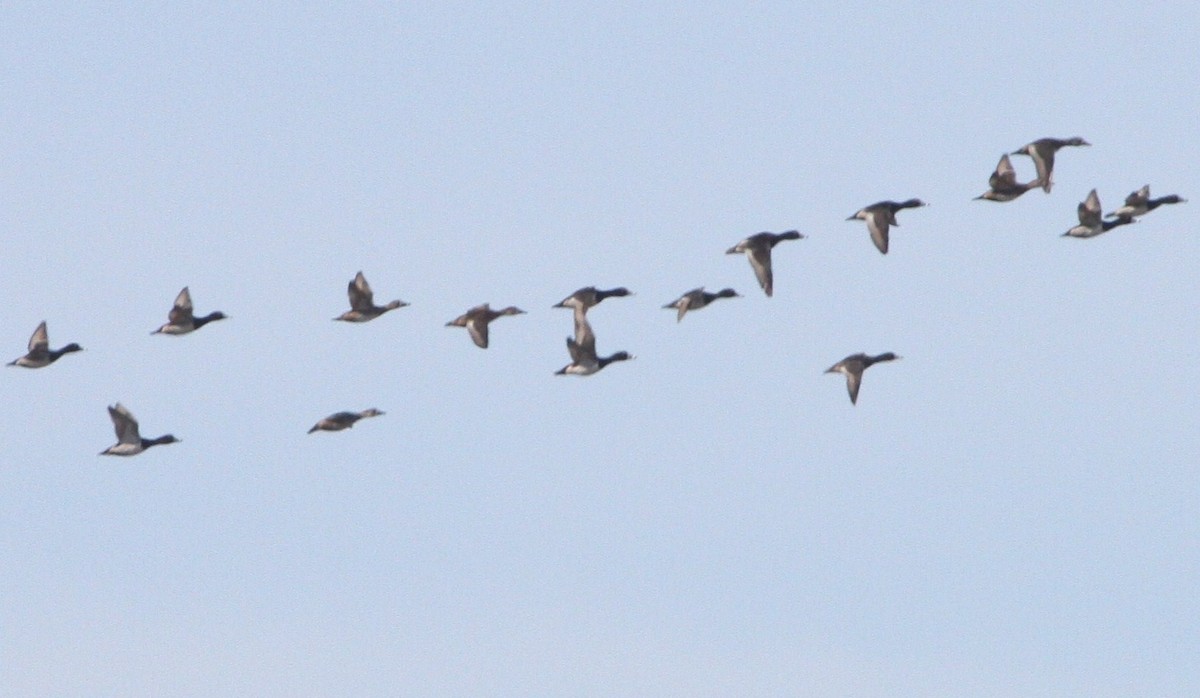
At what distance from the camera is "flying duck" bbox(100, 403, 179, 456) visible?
2584 inches

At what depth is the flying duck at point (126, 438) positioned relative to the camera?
65.6m

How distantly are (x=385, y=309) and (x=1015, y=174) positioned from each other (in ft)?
50.3

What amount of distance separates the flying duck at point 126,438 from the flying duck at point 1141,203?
23.4 m

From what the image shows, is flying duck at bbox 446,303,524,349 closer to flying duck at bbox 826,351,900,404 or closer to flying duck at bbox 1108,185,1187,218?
flying duck at bbox 826,351,900,404

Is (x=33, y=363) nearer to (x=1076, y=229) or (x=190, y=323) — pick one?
(x=190, y=323)

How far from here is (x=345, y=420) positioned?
65688 mm

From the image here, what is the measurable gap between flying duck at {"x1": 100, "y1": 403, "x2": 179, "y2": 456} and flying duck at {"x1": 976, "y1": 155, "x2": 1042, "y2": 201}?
66.2 ft

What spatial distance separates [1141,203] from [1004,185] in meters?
4.30

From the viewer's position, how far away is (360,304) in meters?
67.2

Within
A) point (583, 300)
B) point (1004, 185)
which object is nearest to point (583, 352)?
point (583, 300)

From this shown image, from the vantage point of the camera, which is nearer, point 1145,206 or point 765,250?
point 765,250

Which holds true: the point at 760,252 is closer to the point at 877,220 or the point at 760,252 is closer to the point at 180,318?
the point at 877,220

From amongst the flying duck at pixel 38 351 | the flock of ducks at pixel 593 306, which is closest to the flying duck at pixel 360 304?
the flock of ducks at pixel 593 306

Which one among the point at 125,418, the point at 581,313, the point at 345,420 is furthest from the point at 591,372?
the point at 125,418
